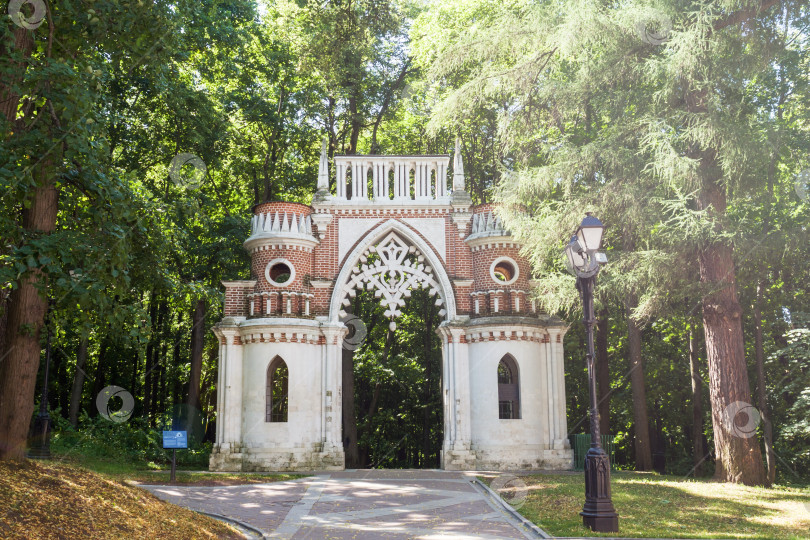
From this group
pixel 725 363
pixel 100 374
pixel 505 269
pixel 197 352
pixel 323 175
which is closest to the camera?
pixel 725 363

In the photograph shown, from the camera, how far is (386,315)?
61.4 ft

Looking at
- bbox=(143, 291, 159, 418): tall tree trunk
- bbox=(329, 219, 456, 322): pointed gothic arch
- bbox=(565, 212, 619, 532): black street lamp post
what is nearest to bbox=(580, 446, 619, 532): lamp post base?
bbox=(565, 212, 619, 532): black street lamp post

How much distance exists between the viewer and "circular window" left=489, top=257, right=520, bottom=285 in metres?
19.0

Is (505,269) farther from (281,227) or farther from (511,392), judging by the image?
(281,227)

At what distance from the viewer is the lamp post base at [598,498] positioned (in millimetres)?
9102

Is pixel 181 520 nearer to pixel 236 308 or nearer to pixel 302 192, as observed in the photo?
pixel 236 308

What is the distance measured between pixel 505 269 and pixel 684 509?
10063 mm

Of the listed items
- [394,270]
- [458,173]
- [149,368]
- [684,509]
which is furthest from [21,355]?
[149,368]

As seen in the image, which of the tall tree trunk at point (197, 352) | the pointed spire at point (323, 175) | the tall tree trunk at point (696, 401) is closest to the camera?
the pointed spire at point (323, 175)

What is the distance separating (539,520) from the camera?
32.5ft

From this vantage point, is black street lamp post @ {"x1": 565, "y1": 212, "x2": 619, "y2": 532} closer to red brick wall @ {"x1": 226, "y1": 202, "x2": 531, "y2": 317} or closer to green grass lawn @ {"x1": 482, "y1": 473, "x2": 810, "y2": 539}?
green grass lawn @ {"x1": 482, "y1": 473, "x2": 810, "y2": 539}

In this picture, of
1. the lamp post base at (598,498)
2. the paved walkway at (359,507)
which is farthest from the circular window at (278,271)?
the lamp post base at (598,498)

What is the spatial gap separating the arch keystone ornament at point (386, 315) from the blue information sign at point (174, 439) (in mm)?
Result: 2880

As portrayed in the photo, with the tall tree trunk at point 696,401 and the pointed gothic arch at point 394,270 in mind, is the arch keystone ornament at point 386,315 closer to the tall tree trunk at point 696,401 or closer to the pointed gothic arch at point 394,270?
the pointed gothic arch at point 394,270
